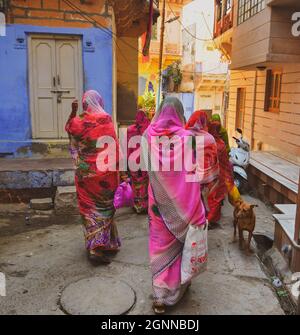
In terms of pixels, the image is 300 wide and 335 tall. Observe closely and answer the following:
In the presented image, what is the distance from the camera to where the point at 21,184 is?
6.28 m

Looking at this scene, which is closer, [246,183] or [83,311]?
[83,311]

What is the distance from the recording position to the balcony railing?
38.4ft

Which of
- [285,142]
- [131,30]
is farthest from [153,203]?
[131,30]

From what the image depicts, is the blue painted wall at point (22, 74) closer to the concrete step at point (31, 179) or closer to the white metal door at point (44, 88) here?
the white metal door at point (44, 88)

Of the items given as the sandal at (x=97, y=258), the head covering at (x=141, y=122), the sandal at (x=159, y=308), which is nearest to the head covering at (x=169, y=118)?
the sandal at (x=159, y=308)

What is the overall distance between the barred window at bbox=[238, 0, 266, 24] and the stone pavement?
530 cm

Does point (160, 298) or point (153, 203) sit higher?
point (153, 203)

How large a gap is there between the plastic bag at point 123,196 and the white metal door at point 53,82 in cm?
181

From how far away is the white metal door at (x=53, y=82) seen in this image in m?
6.92

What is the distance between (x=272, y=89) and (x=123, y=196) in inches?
223

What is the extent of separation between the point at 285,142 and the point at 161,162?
6.13m

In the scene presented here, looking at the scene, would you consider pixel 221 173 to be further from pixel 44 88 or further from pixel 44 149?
pixel 44 88

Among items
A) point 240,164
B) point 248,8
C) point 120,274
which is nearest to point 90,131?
point 120,274
